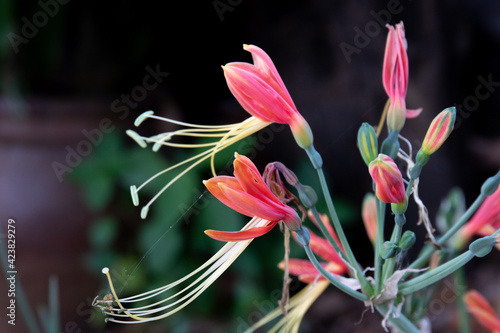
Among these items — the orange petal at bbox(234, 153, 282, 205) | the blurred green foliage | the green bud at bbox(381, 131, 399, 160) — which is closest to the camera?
the orange petal at bbox(234, 153, 282, 205)

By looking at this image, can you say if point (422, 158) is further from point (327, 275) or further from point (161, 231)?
point (161, 231)

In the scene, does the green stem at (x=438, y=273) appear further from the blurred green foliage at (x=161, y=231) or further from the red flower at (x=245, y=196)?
the blurred green foliage at (x=161, y=231)

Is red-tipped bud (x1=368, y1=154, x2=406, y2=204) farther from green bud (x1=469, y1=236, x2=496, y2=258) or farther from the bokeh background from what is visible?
the bokeh background

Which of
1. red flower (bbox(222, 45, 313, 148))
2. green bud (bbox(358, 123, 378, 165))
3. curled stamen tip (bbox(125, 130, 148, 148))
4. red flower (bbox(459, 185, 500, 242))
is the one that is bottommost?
red flower (bbox(459, 185, 500, 242))

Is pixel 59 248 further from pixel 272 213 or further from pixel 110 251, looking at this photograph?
pixel 272 213

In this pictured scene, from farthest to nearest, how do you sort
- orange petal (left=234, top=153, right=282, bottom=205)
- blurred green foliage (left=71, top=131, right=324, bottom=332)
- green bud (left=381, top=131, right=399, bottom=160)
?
blurred green foliage (left=71, top=131, right=324, bottom=332) < green bud (left=381, top=131, right=399, bottom=160) < orange petal (left=234, top=153, right=282, bottom=205)

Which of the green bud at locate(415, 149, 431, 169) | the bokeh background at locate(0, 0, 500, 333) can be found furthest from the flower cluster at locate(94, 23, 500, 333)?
the bokeh background at locate(0, 0, 500, 333)

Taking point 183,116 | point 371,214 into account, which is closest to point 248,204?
point 371,214
